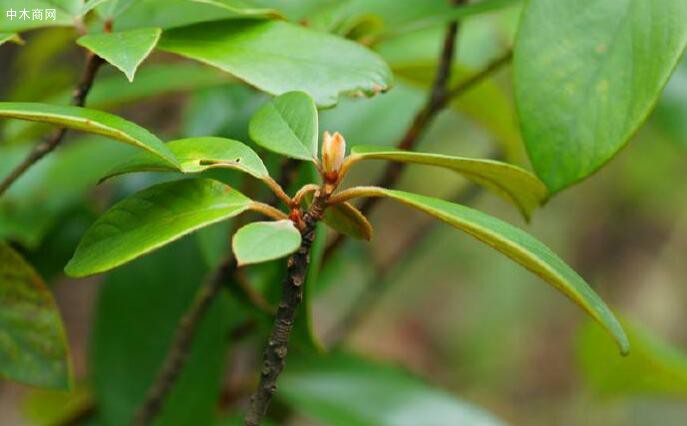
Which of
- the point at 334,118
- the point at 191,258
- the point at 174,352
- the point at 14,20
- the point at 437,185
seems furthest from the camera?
the point at 437,185

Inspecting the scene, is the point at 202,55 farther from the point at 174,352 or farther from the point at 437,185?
the point at 437,185

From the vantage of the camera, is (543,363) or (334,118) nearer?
(334,118)

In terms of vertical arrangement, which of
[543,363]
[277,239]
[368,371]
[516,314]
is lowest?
[543,363]

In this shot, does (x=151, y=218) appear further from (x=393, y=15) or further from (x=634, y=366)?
(x=634, y=366)

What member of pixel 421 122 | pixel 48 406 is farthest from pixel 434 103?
pixel 48 406

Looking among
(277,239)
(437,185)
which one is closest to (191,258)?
(277,239)

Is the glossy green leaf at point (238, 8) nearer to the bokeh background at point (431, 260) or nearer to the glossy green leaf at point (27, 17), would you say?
the glossy green leaf at point (27, 17)

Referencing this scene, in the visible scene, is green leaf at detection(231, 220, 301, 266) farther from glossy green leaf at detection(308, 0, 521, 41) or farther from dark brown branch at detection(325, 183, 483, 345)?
dark brown branch at detection(325, 183, 483, 345)
